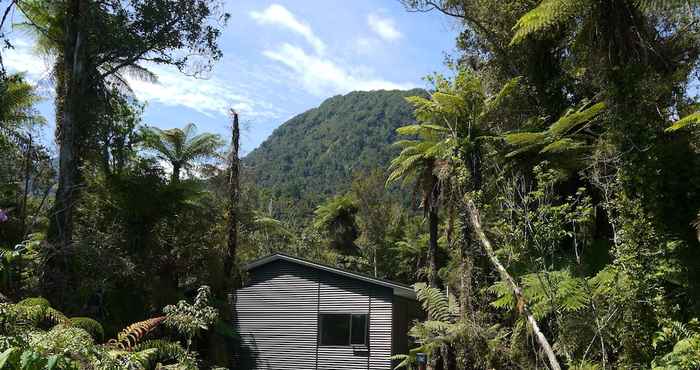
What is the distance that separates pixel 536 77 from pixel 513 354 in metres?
7.20

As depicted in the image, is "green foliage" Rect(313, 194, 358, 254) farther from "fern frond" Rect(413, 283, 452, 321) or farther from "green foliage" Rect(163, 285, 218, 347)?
"green foliage" Rect(163, 285, 218, 347)

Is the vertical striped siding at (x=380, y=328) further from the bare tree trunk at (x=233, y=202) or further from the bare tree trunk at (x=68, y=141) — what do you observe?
the bare tree trunk at (x=68, y=141)

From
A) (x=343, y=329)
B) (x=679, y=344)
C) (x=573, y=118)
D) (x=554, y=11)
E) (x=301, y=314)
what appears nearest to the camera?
(x=679, y=344)

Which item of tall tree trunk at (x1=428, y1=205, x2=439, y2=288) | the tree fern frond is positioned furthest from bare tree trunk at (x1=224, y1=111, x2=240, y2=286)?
the tree fern frond

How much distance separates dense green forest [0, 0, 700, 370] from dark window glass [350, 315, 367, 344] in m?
2.76

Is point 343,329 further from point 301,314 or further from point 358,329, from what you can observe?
point 301,314

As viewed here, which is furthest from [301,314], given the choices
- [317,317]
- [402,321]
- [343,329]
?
[402,321]

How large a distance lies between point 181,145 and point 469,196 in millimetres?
10030

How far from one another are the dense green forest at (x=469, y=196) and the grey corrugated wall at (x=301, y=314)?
1.02 metres

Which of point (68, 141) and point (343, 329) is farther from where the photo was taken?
point (343, 329)

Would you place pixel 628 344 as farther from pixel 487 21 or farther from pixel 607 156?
pixel 487 21

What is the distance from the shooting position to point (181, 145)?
1917cm

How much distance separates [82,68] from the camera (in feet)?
47.9

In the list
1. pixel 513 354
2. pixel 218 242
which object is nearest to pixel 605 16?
pixel 513 354
